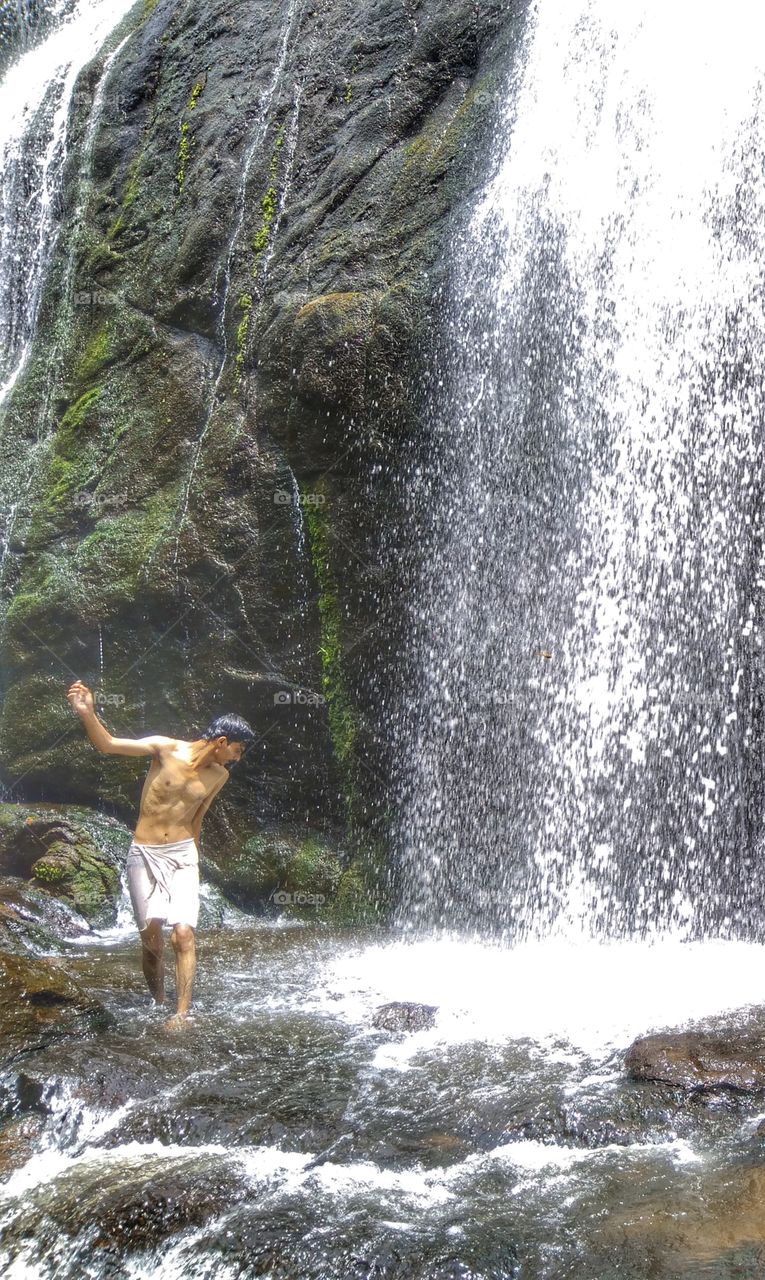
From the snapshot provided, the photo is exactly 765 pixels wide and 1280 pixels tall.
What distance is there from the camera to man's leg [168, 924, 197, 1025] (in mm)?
6070

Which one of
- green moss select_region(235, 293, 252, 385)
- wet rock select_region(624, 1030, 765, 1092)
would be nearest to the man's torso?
wet rock select_region(624, 1030, 765, 1092)

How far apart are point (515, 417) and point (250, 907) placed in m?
4.72

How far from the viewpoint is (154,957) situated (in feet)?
20.8

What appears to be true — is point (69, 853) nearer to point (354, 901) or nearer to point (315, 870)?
point (315, 870)

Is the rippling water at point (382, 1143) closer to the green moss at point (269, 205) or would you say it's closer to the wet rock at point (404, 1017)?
the wet rock at point (404, 1017)

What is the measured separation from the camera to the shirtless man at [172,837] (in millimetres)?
6297

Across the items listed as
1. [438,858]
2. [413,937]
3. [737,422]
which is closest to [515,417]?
[737,422]

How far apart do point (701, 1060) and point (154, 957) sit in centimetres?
295

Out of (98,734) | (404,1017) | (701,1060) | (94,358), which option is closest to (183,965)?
(404,1017)

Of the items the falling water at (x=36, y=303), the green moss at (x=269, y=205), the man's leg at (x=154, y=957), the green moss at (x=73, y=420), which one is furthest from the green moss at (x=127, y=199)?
the man's leg at (x=154, y=957)

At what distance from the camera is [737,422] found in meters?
8.41

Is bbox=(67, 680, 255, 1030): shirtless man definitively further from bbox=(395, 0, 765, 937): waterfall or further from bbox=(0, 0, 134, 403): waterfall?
bbox=(0, 0, 134, 403): waterfall

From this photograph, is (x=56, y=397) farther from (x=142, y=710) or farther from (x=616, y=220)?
(x=616, y=220)

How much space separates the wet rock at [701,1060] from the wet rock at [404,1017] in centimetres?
125
